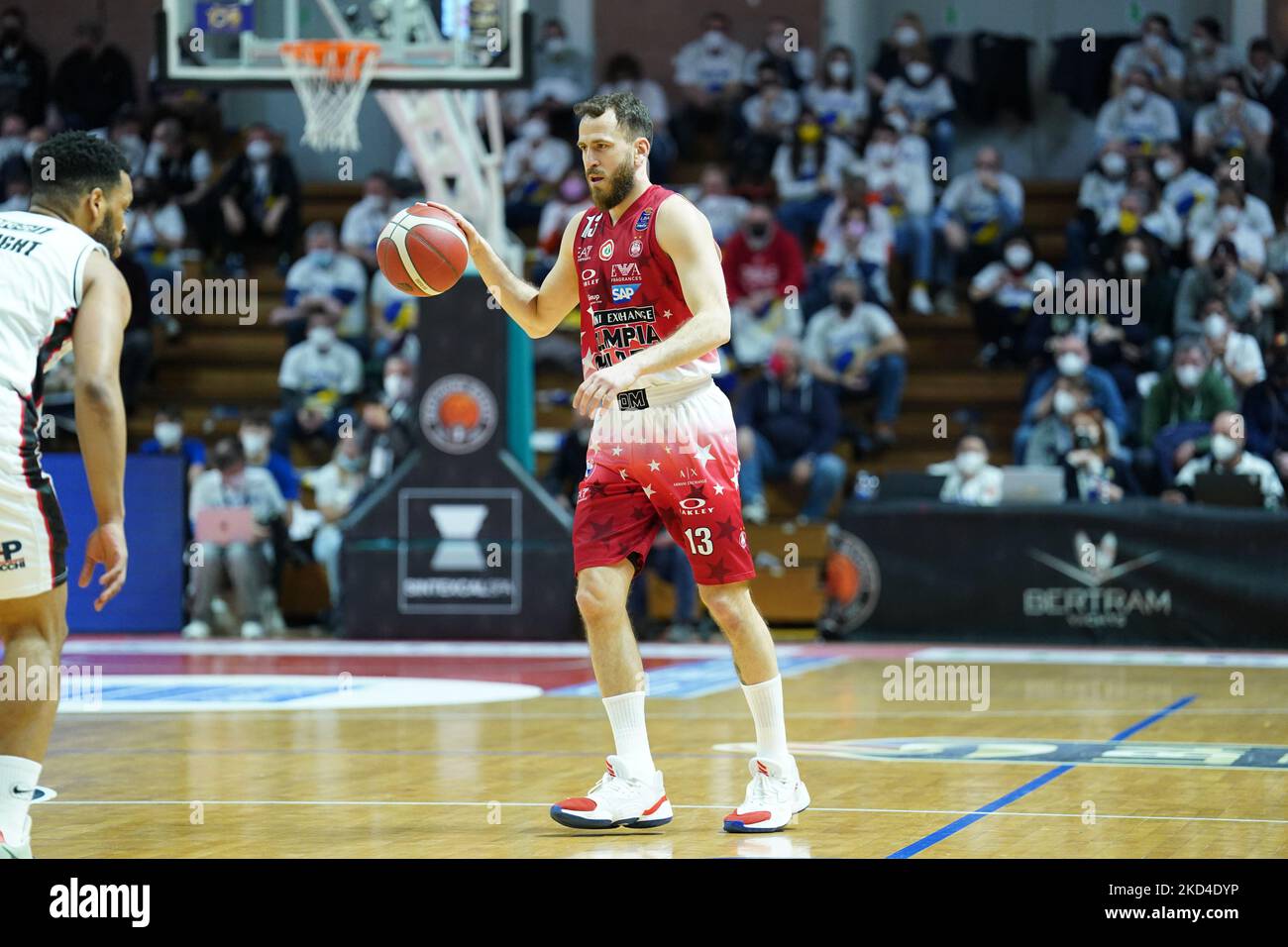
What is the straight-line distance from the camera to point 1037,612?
13.9 metres

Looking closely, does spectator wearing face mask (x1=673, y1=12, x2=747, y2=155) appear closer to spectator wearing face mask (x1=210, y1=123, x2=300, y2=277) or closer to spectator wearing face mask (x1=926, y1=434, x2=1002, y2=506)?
spectator wearing face mask (x1=210, y1=123, x2=300, y2=277)

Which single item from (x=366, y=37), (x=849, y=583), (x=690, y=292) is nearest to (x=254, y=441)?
(x=366, y=37)

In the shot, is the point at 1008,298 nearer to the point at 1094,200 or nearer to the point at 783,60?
the point at 1094,200

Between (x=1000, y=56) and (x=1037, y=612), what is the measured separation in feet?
30.6

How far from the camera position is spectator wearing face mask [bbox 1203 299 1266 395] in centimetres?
1570

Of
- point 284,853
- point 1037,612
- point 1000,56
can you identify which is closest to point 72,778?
point 284,853

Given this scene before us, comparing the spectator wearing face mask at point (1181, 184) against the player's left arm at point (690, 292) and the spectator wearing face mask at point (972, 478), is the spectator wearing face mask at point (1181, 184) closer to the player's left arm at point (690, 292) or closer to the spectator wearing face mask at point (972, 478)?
the spectator wearing face mask at point (972, 478)

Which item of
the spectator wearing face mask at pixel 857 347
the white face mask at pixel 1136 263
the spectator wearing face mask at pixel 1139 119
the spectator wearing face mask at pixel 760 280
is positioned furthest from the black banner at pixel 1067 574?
the spectator wearing face mask at pixel 1139 119

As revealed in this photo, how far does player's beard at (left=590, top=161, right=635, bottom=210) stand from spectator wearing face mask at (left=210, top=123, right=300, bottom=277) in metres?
14.2

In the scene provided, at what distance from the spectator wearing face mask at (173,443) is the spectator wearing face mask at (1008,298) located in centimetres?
755

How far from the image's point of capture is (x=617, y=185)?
20.0 ft

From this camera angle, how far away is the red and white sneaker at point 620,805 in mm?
5875

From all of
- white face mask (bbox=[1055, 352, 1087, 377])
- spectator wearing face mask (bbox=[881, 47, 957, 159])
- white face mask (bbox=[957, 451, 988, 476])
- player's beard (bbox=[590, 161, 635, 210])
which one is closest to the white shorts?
player's beard (bbox=[590, 161, 635, 210])
